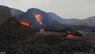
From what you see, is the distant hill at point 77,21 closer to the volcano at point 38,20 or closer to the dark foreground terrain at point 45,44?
the volcano at point 38,20

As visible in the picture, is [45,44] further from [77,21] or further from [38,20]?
[77,21]

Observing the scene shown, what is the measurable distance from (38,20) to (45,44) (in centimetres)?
861

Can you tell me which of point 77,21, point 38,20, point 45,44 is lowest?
point 45,44

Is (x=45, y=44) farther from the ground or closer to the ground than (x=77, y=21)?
closer to the ground

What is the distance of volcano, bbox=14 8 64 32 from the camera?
54.2 metres

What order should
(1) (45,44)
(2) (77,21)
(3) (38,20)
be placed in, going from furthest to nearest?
(2) (77,21) < (3) (38,20) < (1) (45,44)

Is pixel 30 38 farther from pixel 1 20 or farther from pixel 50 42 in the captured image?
pixel 1 20

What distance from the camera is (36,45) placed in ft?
157

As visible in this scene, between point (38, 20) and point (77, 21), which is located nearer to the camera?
point (38, 20)

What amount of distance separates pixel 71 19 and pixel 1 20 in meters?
17.0

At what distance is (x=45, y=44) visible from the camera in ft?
158

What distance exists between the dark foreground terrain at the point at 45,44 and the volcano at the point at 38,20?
9.52ft

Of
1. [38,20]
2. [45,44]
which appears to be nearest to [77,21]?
[38,20]

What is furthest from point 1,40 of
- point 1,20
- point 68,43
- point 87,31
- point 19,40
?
point 87,31
